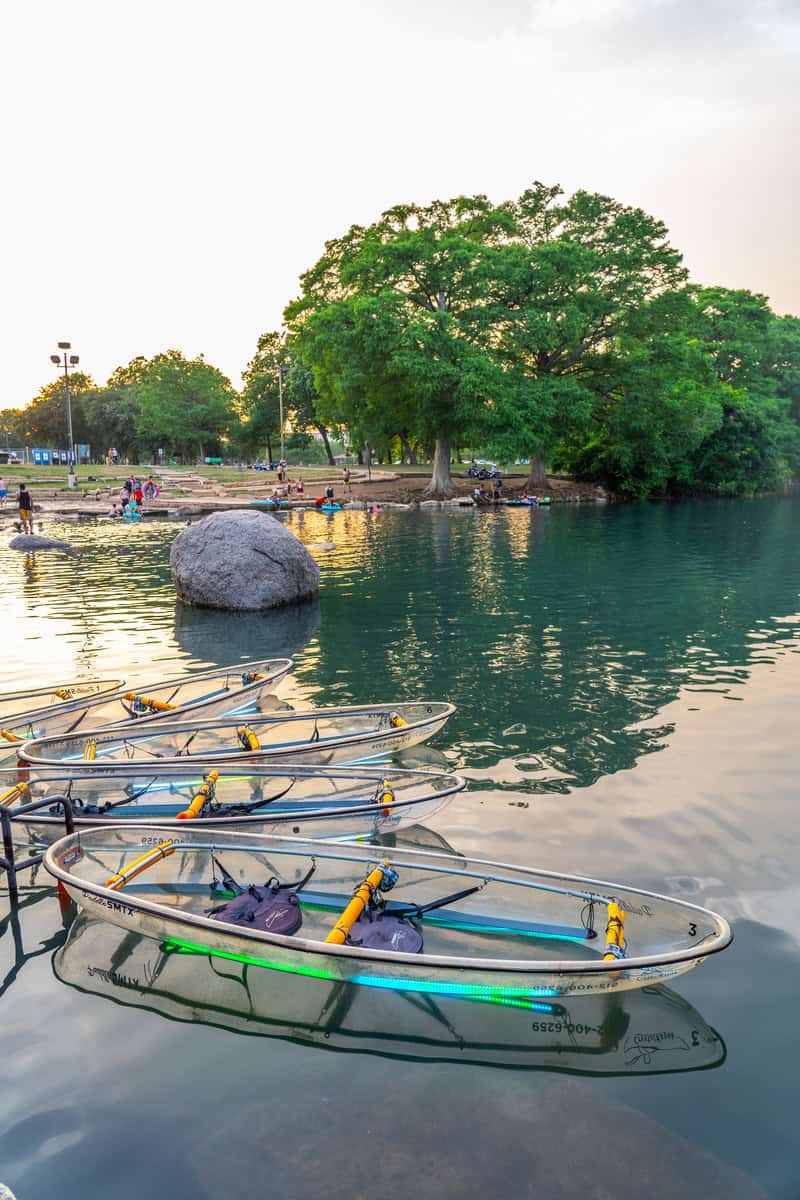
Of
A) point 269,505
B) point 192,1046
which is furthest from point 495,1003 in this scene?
point 269,505

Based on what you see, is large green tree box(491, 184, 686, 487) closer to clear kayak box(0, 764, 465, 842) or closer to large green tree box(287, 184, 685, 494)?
large green tree box(287, 184, 685, 494)

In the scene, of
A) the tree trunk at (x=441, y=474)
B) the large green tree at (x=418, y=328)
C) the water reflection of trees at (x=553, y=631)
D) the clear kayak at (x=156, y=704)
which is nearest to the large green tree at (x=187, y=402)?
the large green tree at (x=418, y=328)

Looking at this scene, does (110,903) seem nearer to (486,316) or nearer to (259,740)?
(259,740)

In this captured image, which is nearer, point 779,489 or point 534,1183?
point 534,1183

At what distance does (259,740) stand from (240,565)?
36.9 feet

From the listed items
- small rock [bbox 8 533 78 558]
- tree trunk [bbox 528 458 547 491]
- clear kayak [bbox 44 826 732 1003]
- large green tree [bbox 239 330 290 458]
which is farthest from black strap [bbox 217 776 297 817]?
large green tree [bbox 239 330 290 458]

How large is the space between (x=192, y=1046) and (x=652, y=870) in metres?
4.43

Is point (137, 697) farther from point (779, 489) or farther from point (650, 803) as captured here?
point (779, 489)

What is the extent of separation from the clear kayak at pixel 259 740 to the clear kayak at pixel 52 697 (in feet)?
4.60

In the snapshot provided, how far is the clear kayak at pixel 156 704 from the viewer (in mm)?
10531

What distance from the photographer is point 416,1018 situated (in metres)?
5.89

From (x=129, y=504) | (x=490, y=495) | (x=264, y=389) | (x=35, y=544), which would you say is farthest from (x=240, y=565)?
(x=264, y=389)

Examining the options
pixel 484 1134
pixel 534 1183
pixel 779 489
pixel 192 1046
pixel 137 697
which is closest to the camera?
pixel 534 1183

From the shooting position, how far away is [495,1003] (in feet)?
19.0
